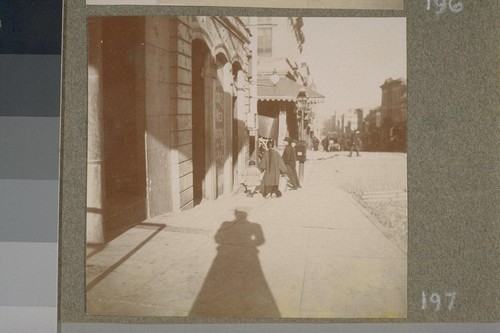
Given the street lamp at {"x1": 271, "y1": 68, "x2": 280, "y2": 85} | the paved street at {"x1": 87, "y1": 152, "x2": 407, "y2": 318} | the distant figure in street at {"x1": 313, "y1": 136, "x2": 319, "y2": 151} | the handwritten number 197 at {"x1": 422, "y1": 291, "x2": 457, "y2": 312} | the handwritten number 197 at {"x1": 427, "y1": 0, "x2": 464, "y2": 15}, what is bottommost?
the handwritten number 197 at {"x1": 422, "y1": 291, "x2": 457, "y2": 312}

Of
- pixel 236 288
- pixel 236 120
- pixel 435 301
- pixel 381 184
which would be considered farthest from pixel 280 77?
pixel 435 301

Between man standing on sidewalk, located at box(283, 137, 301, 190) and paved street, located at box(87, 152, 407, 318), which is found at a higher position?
man standing on sidewalk, located at box(283, 137, 301, 190)

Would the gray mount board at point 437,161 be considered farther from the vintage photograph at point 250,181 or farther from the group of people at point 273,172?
the group of people at point 273,172

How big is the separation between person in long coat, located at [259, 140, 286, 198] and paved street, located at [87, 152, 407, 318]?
48 mm

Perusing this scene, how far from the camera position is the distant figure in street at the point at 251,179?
6.52ft

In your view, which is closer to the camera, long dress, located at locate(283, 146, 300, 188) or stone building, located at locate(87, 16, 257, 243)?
stone building, located at locate(87, 16, 257, 243)

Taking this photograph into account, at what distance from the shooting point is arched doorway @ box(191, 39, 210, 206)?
200cm

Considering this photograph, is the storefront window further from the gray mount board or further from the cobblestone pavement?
the cobblestone pavement

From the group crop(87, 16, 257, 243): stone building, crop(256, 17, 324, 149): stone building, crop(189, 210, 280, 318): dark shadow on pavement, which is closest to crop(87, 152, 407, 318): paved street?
crop(189, 210, 280, 318): dark shadow on pavement

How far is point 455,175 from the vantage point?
1.96 meters

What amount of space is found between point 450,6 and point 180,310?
1.68 meters

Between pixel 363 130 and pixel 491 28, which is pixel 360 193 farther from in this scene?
pixel 491 28

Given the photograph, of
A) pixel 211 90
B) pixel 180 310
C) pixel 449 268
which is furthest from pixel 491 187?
pixel 180 310

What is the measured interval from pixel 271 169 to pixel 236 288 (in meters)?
0.52
